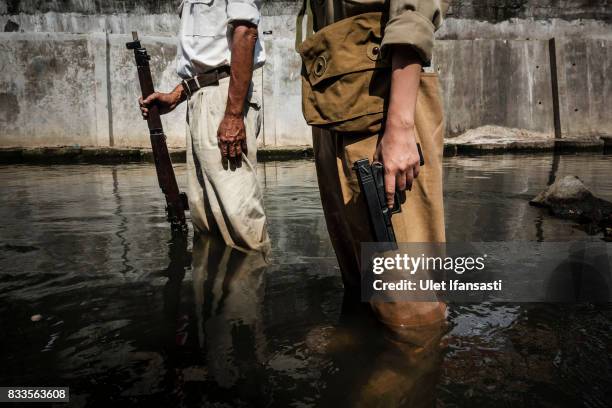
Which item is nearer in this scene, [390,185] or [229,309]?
[390,185]

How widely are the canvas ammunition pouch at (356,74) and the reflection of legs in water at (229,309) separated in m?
0.78

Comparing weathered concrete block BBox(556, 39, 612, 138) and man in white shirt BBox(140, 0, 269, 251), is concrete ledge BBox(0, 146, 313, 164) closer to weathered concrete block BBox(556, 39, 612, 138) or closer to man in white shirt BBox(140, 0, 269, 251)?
man in white shirt BBox(140, 0, 269, 251)

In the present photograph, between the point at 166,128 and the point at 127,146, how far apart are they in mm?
749

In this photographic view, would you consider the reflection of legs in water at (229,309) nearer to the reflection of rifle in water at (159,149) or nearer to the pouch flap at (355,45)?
the reflection of rifle in water at (159,149)

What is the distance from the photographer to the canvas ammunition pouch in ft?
4.93

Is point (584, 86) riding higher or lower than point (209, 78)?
higher

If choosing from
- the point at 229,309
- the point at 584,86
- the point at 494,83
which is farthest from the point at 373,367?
the point at 584,86

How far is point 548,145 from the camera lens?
374 inches

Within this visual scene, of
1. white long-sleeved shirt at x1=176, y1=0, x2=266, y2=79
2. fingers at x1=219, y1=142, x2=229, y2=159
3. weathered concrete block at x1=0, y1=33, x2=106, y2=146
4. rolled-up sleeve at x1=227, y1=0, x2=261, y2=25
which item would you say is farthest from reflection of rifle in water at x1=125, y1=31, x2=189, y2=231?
weathered concrete block at x1=0, y1=33, x2=106, y2=146

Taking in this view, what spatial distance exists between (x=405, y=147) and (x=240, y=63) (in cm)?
132

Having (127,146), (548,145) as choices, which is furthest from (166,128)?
(548,145)

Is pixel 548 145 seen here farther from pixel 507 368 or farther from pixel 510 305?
A: pixel 507 368

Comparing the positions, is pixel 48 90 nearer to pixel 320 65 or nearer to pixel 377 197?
pixel 320 65

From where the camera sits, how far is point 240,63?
2.51 m
